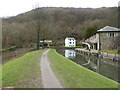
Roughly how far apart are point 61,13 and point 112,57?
13443 centimetres

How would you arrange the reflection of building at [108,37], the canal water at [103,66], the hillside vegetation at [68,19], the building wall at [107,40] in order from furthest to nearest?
the hillside vegetation at [68,19] → the reflection of building at [108,37] → the building wall at [107,40] → the canal water at [103,66]

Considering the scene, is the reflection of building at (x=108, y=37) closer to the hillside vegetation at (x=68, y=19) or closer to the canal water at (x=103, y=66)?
the canal water at (x=103, y=66)

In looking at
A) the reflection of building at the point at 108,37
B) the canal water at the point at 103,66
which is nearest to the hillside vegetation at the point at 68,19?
the reflection of building at the point at 108,37

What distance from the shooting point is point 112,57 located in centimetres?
2497

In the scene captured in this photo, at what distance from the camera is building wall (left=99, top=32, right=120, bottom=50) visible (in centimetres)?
3438

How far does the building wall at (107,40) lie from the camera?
3438 cm

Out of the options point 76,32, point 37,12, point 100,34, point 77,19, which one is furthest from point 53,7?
point 100,34

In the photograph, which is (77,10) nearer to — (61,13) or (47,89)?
(61,13)

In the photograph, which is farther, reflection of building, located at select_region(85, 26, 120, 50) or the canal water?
reflection of building, located at select_region(85, 26, 120, 50)

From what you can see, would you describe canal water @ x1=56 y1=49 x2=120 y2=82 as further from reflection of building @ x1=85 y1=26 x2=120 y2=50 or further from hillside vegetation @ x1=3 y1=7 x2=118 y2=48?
hillside vegetation @ x1=3 y1=7 x2=118 y2=48

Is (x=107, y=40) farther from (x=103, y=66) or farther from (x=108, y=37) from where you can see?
(x=103, y=66)

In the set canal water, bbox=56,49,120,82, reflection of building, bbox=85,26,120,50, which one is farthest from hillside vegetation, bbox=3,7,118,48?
canal water, bbox=56,49,120,82

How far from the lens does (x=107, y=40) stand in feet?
117

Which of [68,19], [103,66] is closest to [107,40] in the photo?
[103,66]
